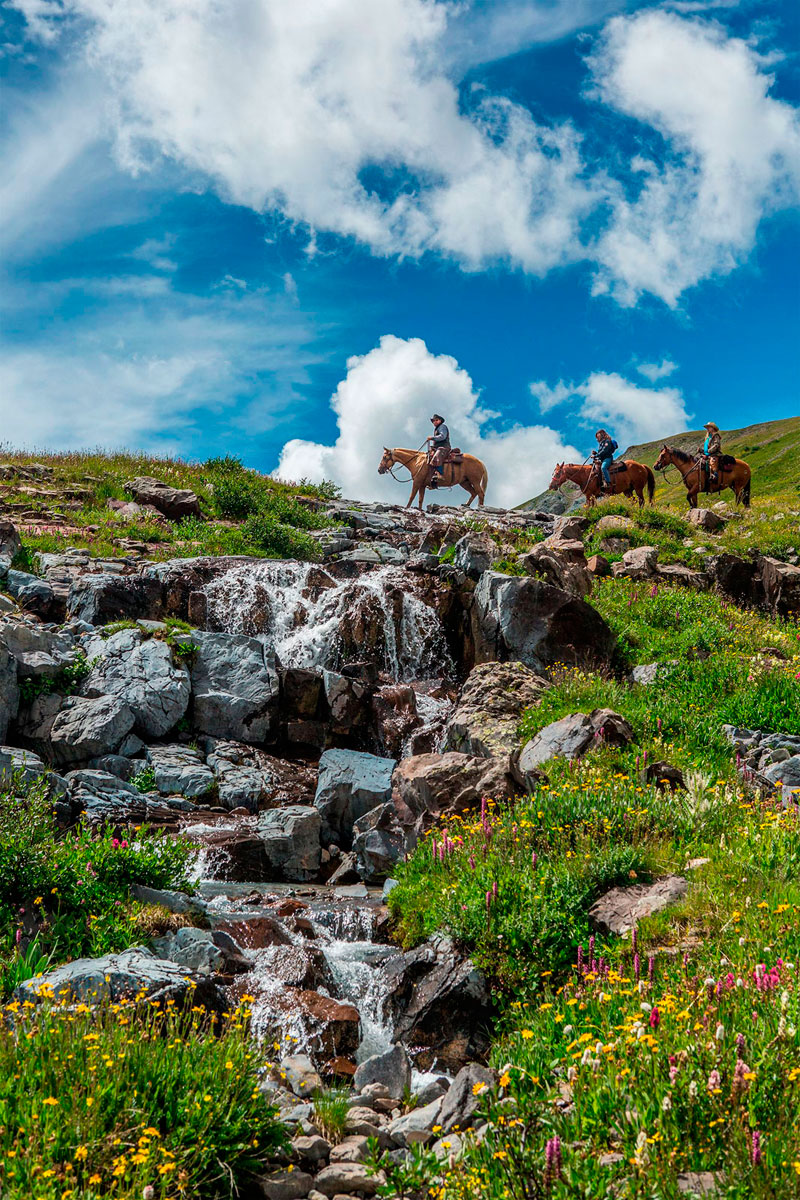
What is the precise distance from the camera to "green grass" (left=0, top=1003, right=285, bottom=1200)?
3.79 meters

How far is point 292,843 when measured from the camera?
1226cm

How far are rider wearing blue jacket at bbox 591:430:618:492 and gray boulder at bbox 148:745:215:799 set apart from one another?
2779cm

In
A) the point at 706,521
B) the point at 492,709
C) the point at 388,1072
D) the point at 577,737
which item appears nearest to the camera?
the point at 388,1072

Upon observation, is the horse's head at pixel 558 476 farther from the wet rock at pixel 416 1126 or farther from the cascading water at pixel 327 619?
the wet rock at pixel 416 1126

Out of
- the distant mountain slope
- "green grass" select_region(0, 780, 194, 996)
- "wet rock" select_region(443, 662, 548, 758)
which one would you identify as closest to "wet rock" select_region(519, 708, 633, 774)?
"wet rock" select_region(443, 662, 548, 758)

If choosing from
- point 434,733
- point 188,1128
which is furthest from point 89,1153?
point 434,733

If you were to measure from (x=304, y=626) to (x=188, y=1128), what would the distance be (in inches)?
660

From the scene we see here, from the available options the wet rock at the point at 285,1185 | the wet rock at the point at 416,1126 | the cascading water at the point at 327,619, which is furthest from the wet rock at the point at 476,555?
the wet rock at the point at 285,1185

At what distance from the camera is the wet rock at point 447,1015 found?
7.00m

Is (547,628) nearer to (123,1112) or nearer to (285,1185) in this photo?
(285,1185)

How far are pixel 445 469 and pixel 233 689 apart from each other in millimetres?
24100

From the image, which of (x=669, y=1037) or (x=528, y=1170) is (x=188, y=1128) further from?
(x=669, y=1037)

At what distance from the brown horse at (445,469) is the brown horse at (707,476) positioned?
30.7ft

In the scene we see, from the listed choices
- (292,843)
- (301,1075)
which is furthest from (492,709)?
(301,1075)
